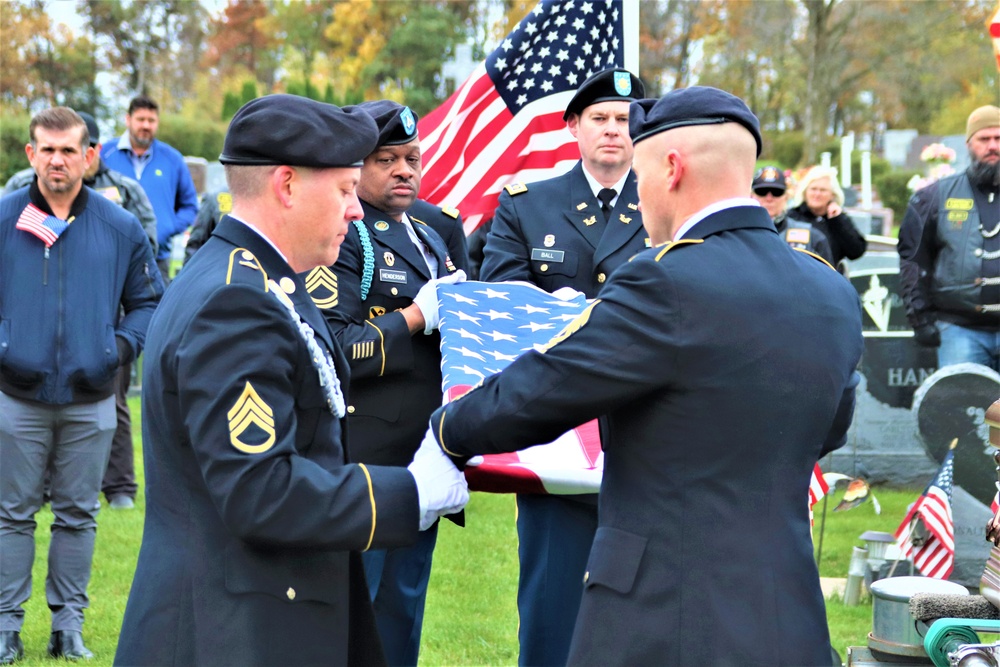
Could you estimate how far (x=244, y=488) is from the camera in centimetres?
227

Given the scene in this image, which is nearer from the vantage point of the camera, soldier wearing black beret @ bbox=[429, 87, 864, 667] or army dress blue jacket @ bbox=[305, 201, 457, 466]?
soldier wearing black beret @ bbox=[429, 87, 864, 667]

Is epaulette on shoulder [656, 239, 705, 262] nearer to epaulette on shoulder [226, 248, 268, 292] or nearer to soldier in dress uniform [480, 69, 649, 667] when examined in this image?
epaulette on shoulder [226, 248, 268, 292]

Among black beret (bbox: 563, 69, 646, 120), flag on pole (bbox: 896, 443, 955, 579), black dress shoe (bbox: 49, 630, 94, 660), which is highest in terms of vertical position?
black beret (bbox: 563, 69, 646, 120)

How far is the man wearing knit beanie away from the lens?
7.57 m

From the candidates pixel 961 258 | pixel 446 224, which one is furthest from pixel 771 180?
pixel 446 224

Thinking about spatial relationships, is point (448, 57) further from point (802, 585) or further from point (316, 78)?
point (802, 585)

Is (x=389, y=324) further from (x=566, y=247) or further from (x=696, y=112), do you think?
(x=696, y=112)

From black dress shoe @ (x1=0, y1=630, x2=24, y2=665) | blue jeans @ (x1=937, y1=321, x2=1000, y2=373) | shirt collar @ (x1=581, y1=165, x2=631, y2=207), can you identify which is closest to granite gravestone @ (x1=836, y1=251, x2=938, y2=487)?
blue jeans @ (x1=937, y1=321, x2=1000, y2=373)

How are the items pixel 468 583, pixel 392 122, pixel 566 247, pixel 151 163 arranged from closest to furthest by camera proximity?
pixel 392 122 < pixel 566 247 < pixel 468 583 < pixel 151 163

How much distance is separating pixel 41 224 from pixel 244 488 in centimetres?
370

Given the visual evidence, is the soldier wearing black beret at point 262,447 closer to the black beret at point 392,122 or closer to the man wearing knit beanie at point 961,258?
the black beret at point 392,122

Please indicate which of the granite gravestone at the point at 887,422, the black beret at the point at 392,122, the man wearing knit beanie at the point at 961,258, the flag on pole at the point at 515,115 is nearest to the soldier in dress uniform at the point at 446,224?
the black beret at the point at 392,122

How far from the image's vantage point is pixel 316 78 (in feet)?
149

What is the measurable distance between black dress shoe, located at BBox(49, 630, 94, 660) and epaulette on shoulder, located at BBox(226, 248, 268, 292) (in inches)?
142
